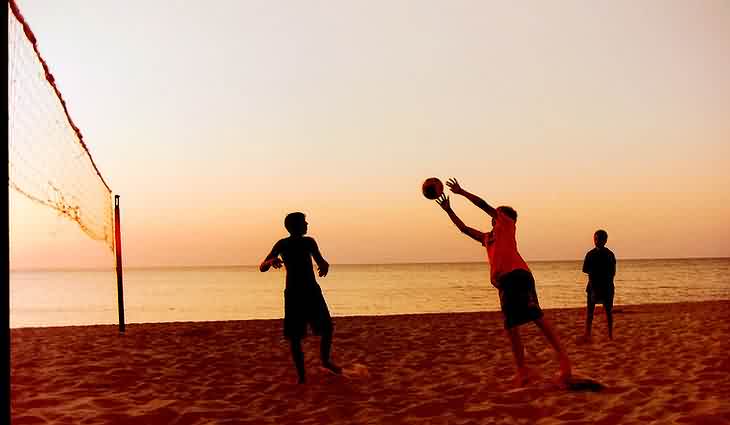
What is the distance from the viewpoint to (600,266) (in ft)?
25.2

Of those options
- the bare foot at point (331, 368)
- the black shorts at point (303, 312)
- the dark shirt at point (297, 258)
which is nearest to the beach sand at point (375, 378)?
the bare foot at point (331, 368)

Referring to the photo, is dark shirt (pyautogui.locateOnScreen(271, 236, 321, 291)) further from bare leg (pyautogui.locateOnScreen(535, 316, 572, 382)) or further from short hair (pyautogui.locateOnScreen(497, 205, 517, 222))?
bare leg (pyautogui.locateOnScreen(535, 316, 572, 382))

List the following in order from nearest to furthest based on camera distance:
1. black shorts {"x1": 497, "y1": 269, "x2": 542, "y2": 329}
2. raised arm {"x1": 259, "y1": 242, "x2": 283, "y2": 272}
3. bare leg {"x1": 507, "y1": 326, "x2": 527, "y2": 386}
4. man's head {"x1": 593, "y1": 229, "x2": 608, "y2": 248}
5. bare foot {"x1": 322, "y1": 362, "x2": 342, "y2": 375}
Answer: black shorts {"x1": 497, "y1": 269, "x2": 542, "y2": 329}
bare leg {"x1": 507, "y1": 326, "x2": 527, "y2": 386}
raised arm {"x1": 259, "y1": 242, "x2": 283, "y2": 272}
bare foot {"x1": 322, "y1": 362, "x2": 342, "y2": 375}
man's head {"x1": 593, "y1": 229, "x2": 608, "y2": 248}

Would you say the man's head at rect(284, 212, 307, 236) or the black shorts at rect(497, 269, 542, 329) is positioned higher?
the man's head at rect(284, 212, 307, 236)

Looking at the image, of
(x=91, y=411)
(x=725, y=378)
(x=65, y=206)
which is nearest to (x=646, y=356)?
(x=725, y=378)

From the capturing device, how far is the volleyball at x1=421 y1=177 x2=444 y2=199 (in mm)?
5254

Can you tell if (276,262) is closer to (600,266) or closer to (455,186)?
(455,186)

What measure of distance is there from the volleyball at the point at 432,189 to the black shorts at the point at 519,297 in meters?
0.87

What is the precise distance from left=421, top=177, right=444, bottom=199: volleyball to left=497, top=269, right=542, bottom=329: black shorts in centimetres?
87

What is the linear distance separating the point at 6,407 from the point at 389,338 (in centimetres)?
704

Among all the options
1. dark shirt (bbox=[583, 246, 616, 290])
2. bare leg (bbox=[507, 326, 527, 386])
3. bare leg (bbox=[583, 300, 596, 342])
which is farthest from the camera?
bare leg (bbox=[583, 300, 596, 342])

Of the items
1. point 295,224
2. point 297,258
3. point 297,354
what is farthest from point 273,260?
point 297,354

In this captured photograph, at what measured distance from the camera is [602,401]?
460cm

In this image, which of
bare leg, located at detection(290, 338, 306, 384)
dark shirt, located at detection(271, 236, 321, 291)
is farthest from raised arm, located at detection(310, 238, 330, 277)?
bare leg, located at detection(290, 338, 306, 384)
